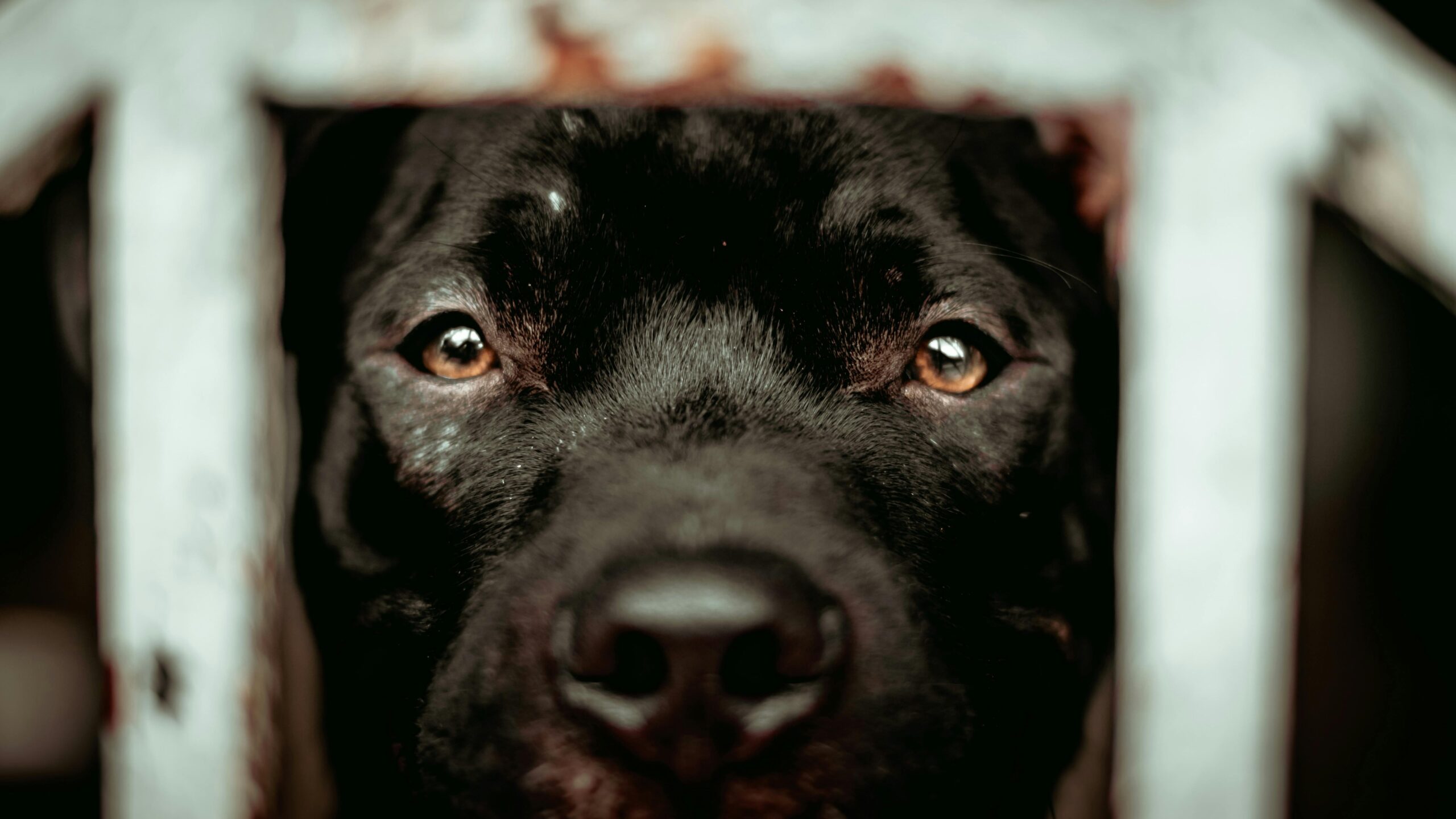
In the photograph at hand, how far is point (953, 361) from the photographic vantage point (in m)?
1.91

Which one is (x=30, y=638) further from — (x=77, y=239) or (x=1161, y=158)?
(x=1161, y=158)

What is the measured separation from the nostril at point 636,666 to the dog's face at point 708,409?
0.18 metres

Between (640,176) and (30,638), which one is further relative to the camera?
(30,638)

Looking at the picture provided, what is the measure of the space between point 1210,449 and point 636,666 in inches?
31.7

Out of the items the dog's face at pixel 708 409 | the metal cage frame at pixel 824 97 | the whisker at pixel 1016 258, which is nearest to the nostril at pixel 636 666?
the dog's face at pixel 708 409

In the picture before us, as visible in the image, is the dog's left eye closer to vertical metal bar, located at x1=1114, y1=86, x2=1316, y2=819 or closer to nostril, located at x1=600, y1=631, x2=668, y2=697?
vertical metal bar, located at x1=1114, y1=86, x2=1316, y2=819

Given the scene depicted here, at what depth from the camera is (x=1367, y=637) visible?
273 centimetres

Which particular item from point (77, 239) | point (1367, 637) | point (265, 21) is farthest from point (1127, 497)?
point (77, 239)

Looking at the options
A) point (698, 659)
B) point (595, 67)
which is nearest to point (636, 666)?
point (698, 659)

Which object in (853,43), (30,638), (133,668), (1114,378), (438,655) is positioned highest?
(1114,378)

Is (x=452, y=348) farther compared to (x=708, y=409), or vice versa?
(x=452, y=348)

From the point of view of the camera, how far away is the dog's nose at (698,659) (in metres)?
1.33

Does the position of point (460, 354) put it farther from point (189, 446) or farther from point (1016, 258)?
point (1016, 258)

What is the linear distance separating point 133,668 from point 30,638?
6.99 ft
